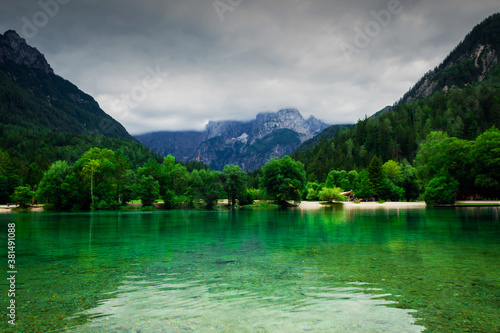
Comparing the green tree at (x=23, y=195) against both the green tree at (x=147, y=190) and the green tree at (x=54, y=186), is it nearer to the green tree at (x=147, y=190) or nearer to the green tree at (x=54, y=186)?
the green tree at (x=54, y=186)

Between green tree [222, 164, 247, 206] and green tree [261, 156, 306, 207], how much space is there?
7.41 meters

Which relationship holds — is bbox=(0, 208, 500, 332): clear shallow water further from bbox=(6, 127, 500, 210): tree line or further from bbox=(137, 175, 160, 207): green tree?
bbox=(137, 175, 160, 207): green tree

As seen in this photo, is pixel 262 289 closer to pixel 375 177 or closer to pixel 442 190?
pixel 442 190

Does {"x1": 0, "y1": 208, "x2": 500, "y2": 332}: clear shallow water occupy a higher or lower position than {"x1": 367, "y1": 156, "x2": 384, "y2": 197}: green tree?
lower

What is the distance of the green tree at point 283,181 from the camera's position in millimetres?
105312

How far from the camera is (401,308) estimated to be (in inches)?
375

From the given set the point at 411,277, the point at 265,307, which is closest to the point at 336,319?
the point at 265,307

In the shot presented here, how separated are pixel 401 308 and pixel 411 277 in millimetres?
4471

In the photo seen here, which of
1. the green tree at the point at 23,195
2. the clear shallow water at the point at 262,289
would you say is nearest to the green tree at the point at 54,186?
the green tree at the point at 23,195

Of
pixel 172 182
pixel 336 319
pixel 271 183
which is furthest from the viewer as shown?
pixel 172 182

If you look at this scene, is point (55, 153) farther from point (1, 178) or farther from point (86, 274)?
point (86, 274)

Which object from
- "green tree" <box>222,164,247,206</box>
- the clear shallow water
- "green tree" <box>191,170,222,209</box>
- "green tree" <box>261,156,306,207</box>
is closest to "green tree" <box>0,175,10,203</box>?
"green tree" <box>191,170,222,209</box>

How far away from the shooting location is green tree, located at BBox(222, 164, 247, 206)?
10956 cm

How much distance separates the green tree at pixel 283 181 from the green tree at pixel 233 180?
24.3 ft
